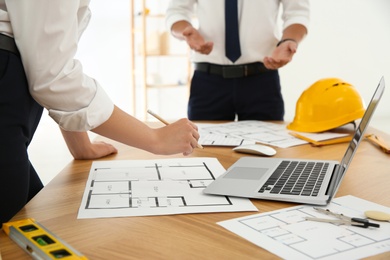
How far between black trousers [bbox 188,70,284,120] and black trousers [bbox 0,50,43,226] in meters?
1.11

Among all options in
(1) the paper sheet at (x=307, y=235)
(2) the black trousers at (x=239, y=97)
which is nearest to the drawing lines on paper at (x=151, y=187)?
(1) the paper sheet at (x=307, y=235)

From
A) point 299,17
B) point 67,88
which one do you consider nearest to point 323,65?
point 299,17

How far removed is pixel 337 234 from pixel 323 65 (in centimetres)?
469

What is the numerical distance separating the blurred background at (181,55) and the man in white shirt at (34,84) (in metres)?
3.93

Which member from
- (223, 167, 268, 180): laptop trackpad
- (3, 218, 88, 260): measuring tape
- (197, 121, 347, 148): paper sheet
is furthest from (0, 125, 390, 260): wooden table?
(197, 121, 347, 148): paper sheet

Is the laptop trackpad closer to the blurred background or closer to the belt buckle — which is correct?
the belt buckle

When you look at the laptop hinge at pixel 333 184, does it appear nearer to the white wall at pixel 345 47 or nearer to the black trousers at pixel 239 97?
the black trousers at pixel 239 97

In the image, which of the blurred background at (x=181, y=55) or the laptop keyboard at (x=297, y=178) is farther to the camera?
the blurred background at (x=181, y=55)

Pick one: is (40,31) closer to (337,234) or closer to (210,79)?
(337,234)

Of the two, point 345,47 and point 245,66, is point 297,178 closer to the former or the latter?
point 245,66

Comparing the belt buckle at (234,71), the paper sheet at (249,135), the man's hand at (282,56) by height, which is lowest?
the paper sheet at (249,135)

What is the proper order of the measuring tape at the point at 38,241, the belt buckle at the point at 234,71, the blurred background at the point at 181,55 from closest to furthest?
the measuring tape at the point at 38,241
the belt buckle at the point at 234,71
the blurred background at the point at 181,55

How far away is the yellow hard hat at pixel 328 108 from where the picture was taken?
1601 mm

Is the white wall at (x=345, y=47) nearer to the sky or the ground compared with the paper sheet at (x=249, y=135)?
nearer to the sky
